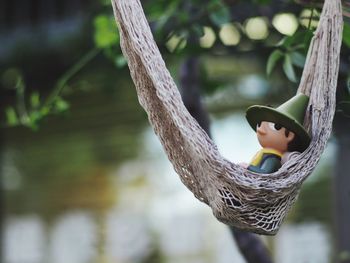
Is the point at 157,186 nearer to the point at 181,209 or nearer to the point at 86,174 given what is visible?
the point at 181,209

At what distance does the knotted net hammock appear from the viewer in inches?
40.5

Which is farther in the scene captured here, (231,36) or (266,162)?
(231,36)

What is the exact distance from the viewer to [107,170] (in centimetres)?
407

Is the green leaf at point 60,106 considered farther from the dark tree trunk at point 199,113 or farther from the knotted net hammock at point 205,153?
the knotted net hammock at point 205,153

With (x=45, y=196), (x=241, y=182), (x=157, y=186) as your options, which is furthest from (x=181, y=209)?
(x=241, y=182)

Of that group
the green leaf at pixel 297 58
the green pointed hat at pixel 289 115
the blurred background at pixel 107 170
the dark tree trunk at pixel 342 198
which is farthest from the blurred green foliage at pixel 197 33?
the dark tree trunk at pixel 342 198

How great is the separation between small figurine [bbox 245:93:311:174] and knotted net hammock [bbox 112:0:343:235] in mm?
20

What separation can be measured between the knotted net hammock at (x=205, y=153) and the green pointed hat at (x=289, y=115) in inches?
0.6

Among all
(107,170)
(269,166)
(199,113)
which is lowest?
(269,166)

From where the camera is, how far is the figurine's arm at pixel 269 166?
1079 mm

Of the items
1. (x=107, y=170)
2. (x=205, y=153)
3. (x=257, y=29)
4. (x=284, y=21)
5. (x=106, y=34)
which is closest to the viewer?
(x=205, y=153)

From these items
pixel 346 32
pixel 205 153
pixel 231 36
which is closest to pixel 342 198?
pixel 231 36

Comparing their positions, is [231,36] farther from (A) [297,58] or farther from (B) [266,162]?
(B) [266,162]

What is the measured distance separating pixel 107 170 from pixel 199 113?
218 cm
